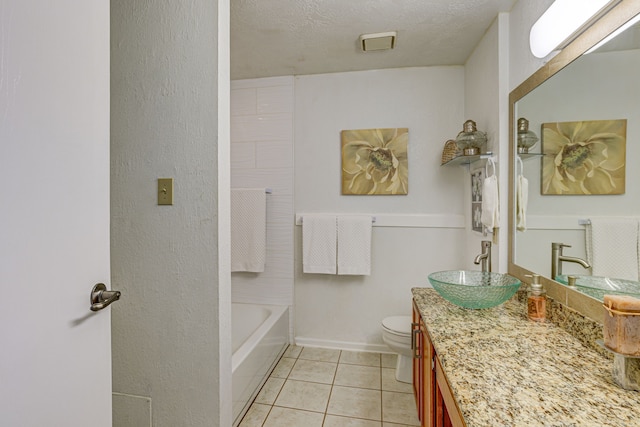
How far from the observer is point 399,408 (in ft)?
5.93

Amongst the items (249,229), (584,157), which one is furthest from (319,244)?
(584,157)

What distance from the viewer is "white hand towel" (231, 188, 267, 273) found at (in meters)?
2.53

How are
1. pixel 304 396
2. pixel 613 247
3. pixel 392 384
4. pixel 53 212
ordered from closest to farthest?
1. pixel 53 212
2. pixel 613 247
3. pixel 304 396
4. pixel 392 384

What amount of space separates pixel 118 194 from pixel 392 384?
192 centimetres

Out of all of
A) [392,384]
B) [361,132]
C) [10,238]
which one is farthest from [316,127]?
[10,238]

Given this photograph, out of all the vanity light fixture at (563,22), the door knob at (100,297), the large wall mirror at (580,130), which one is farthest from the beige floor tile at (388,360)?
the vanity light fixture at (563,22)

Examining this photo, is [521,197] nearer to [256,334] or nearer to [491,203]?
[491,203]

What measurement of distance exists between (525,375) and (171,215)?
1.34 meters

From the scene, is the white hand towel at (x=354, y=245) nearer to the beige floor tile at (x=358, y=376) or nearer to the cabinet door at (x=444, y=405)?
the beige floor tile at (x=358, y=376)

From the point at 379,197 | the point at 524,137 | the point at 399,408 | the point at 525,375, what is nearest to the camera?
the point at 525,375

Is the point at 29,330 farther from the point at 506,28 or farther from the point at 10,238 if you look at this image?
the point at 506,28

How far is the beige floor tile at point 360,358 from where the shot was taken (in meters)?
2.34

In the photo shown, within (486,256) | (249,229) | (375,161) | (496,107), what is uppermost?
(496,107)

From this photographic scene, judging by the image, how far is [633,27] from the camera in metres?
0.92
